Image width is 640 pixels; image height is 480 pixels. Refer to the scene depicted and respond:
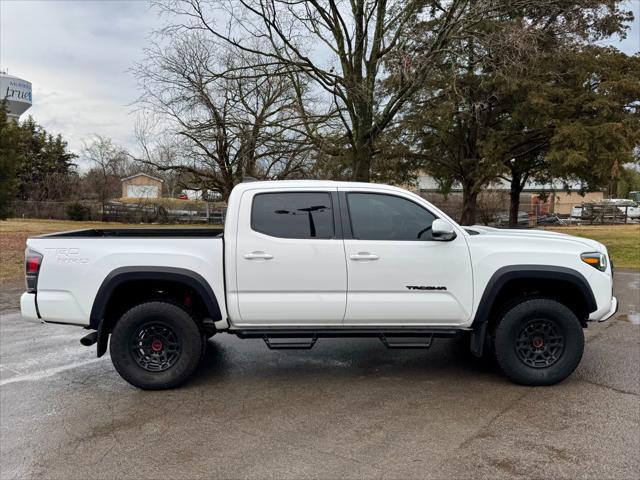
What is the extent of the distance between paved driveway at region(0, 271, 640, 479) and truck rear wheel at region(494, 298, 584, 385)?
171 mm

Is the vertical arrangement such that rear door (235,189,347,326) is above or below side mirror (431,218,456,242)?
below

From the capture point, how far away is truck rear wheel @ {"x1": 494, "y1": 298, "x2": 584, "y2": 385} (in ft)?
15.5

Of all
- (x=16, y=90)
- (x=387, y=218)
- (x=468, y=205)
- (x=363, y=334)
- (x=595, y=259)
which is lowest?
(x=363, y=334)

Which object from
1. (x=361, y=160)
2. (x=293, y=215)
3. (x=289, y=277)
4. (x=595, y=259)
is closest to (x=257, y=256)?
(x=289, y=277)

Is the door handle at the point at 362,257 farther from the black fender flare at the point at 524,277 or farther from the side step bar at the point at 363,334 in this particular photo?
the black fender flare at the point at 524,277

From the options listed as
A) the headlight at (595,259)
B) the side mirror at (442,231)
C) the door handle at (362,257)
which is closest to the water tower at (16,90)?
→ the door handle at (362,257)

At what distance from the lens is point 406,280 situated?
15.1 ft

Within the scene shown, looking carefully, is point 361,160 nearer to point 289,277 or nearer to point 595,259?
point 595,259

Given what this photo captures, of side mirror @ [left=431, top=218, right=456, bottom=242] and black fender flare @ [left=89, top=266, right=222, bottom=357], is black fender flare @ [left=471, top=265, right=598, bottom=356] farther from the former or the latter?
black fender flare @ [left=89, top=266, right=222, bottom=357]

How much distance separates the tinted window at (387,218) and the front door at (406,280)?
2 cm

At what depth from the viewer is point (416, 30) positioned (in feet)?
47.7

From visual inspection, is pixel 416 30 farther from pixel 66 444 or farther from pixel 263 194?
pixel 66 444

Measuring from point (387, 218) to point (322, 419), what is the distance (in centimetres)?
191

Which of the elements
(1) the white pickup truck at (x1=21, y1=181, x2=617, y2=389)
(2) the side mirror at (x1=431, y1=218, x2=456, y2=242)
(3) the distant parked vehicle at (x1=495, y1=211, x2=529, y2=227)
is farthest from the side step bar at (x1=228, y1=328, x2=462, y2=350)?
(3) the distant parked vehicle at (x1=495, y1=211, x2=529, y2=227)
